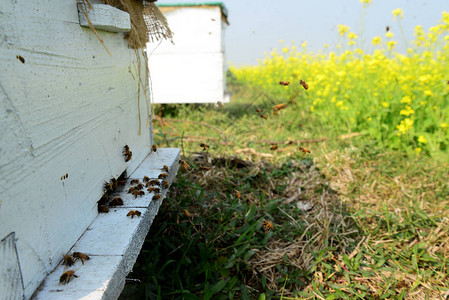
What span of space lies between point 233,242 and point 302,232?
1.80ft

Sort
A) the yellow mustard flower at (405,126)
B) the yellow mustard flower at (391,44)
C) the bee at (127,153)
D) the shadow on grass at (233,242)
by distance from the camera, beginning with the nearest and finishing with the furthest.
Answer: the bee at (127,153) → the shadow on grass at (233,242) → the yellow mustard flower at (405,126) → the yellow mustard flower at (391,44)

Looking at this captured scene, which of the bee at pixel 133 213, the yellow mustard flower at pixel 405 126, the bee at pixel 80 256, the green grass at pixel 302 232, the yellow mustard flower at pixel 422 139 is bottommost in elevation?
the green grass at pixel 302 232

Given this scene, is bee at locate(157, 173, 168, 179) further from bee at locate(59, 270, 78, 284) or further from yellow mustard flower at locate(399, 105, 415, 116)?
yellow mustard flower at locate(399, 105, 415, 116)

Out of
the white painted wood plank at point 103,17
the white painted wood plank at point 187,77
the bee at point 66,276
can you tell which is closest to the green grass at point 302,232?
the bee at point 66,276

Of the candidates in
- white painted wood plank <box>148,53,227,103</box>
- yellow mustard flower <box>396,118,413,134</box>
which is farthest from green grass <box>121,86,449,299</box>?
white painted wood plank <box>148,53,227,103</box>

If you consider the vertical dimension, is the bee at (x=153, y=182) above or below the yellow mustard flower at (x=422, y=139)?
above

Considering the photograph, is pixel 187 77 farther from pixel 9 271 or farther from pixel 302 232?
pixel 9 271

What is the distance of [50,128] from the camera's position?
3.34ft

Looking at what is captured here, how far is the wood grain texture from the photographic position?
843mm

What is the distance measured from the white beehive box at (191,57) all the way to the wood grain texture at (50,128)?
14.9 ft

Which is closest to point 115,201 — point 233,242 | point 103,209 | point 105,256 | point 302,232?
point 103,209

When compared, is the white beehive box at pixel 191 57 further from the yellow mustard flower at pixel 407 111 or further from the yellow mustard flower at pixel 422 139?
the yellow mustard flower at pixel 422 139

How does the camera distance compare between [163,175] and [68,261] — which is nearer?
[68,261]

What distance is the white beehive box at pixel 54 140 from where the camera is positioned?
0.84m
